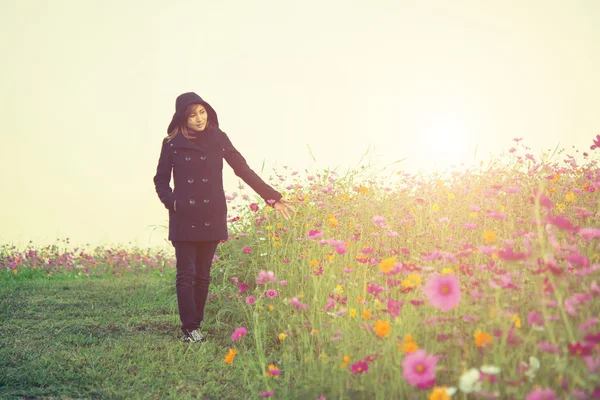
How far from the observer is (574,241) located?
4.17 m

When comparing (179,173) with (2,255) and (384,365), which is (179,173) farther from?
(2,255)

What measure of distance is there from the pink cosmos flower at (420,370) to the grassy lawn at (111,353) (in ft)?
4.81

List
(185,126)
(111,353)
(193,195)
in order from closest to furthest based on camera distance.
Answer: (111,353) → (193,195) → (185,126)

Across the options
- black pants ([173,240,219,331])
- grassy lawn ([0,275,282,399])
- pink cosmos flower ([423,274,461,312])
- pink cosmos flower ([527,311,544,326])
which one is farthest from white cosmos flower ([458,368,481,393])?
black pants ([173,240,219,331])

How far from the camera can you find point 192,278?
439 cm

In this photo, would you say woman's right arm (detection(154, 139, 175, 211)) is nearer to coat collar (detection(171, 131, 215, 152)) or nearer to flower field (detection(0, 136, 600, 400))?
coat collar (detection(171, 131, 215, 152))

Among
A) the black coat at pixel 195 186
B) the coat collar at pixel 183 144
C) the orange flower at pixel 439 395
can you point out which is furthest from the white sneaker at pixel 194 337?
the orange flower at pixel 439 395

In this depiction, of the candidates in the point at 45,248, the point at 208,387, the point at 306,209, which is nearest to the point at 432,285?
the point at 208,387

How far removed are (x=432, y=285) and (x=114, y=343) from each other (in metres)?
3.26

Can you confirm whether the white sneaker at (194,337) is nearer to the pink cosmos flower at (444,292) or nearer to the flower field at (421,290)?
the flower field at (421,290)

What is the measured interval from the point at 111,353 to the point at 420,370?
9.74 ft

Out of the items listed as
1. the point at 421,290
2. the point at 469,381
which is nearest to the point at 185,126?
the point at 421,290

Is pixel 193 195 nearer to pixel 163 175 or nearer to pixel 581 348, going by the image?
pixel 163 175

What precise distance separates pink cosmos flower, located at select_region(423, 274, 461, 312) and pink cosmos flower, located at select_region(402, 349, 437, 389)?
228mm
